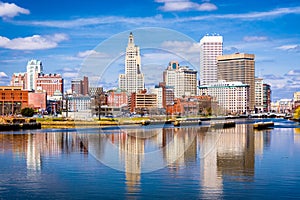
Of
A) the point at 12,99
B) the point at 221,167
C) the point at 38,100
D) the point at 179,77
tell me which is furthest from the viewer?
the point at 38,100

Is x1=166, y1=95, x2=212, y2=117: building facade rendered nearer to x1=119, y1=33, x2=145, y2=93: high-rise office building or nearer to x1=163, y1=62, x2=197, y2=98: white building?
x1=163, y1=62, x2=197, y2=98: white building

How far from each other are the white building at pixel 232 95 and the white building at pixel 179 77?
87.6 m

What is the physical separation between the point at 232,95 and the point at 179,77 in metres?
111

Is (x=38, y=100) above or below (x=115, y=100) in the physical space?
above

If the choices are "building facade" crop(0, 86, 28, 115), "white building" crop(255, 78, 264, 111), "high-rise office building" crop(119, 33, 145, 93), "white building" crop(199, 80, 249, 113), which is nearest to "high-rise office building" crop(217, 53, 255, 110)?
"white building" crop(255, 78, 264, 111)

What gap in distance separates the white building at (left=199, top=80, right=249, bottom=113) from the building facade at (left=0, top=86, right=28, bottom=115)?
65.1 m

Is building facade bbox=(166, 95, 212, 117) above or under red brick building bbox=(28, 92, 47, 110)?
under

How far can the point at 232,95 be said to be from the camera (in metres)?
167

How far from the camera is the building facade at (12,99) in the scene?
108125mm

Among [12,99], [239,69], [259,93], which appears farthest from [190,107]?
[259,93]

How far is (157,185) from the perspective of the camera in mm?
18203

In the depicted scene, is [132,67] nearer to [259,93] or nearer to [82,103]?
[82,103]

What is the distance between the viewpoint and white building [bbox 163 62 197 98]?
50500 millimetres

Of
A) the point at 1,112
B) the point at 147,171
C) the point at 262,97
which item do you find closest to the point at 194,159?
the point at 147,171
